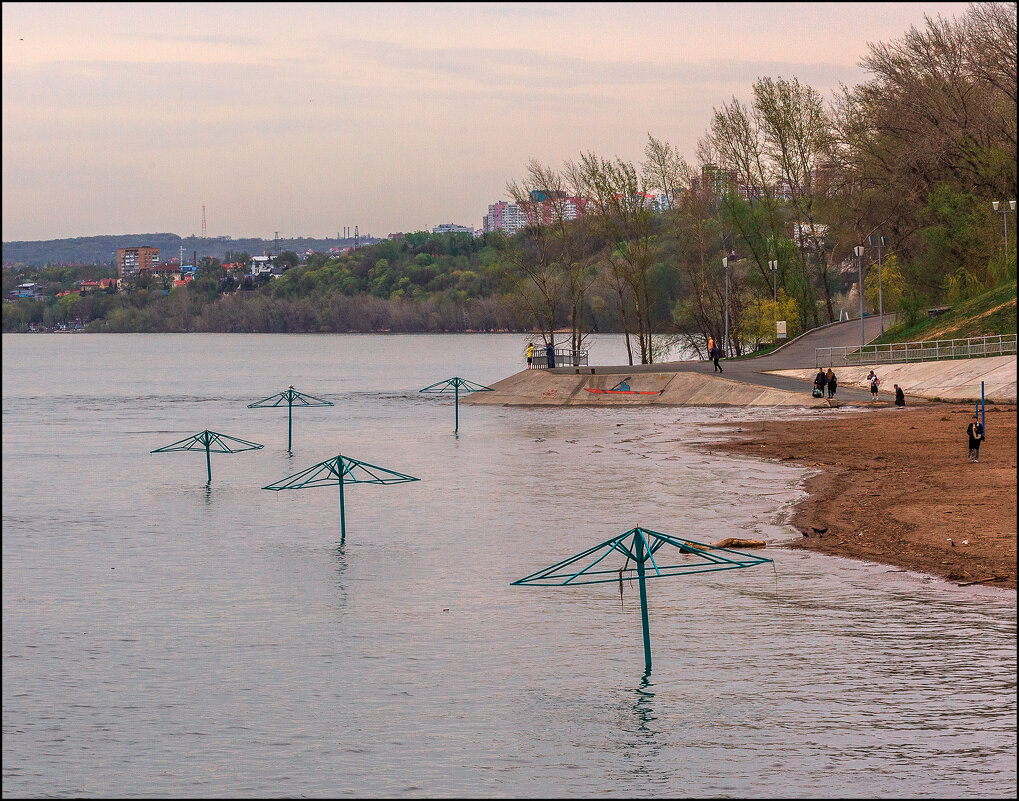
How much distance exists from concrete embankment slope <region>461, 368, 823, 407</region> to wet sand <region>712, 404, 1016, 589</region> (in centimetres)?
1200

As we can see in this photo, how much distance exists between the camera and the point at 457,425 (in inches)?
2889

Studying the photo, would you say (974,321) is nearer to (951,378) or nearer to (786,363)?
(951,378)

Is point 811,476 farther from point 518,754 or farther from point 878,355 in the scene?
point 878,355

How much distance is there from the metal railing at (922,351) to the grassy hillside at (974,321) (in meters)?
1.16

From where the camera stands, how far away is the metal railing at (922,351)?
66.5m

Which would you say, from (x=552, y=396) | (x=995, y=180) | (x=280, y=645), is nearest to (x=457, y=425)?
(x=552, y=396)

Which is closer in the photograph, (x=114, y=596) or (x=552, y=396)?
(x=114, y=596)

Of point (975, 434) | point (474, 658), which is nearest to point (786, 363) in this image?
point (975, 434)

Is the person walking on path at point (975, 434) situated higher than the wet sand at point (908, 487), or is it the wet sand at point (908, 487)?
the person walking on path at point (975, 434)

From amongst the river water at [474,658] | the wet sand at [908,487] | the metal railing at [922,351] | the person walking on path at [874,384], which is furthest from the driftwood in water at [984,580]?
the person walking on path at [874,384]

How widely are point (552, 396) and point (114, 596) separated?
59065mm

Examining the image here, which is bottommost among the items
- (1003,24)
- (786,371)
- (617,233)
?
(786,371)

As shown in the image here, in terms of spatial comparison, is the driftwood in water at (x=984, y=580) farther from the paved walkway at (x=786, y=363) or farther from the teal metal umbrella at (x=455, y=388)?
the teal metal umbrella at (x=455, y=388)

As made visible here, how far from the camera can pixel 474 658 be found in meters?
23.8
